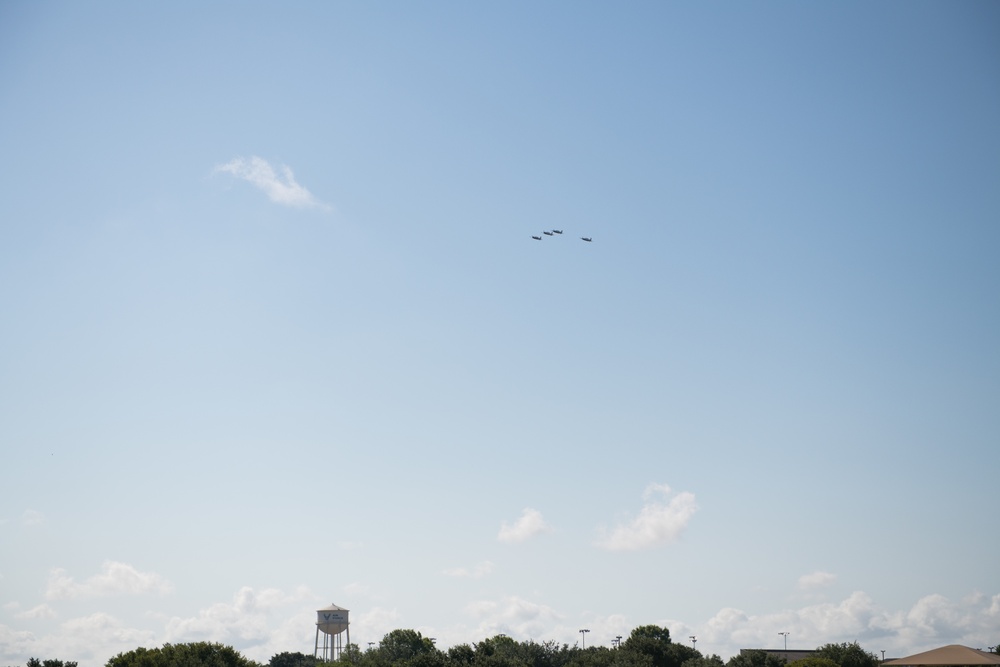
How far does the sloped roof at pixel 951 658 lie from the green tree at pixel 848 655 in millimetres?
18226

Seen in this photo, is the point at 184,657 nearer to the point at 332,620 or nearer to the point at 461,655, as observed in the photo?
the point at 461,655

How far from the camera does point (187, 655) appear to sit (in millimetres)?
122875

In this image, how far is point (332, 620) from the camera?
Result: 191625mm

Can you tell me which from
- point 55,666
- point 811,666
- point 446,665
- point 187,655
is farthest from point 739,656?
point 55,666

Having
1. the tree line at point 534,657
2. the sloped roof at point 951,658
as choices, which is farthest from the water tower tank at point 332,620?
the sloped roof at point 951,658

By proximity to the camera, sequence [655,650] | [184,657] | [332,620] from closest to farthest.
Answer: [184,657] < [655,650] < [332,620]

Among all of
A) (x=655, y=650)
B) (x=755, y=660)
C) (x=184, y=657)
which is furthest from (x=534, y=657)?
(x=184, y=657)

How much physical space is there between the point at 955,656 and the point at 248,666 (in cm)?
11728

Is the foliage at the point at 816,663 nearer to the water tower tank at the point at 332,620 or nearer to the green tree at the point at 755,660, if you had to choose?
the green tree at the point at 755,660

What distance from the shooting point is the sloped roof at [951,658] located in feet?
519

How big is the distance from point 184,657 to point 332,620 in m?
71.8

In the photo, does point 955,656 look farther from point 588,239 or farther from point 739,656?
point 588,239

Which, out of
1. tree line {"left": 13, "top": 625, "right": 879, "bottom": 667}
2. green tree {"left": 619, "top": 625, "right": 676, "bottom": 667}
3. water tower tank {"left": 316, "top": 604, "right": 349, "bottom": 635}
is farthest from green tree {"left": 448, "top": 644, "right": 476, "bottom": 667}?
water tower tank {"left": 316, "top": 604, "right": 349, "bottom": 635}

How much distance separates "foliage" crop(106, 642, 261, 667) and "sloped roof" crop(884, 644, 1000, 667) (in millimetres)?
112110
